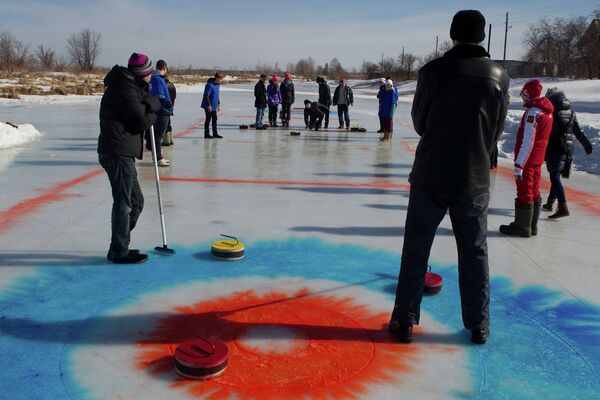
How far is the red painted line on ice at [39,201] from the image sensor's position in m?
5.87

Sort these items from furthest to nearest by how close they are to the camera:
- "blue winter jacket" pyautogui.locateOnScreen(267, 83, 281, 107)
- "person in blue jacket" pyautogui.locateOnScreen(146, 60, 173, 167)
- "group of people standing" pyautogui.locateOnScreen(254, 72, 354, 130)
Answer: "blue winter jacket" pyautogui.locateOnScreen(267, 83, 281, 107) < "group of people standing" pyautogui.locateOnScreen(254, 72, 354, 130) < "person in blue jacket" pyautogui.locateOnScreen(146, 60, 173, 167)

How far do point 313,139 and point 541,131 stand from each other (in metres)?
9.23

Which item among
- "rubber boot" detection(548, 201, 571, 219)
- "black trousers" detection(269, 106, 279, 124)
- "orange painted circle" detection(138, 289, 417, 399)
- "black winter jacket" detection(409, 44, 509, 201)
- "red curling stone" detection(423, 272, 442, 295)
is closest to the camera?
"orange painted circle" detection(138, 289, 417, 399)

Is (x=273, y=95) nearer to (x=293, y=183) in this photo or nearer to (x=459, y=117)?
(x=293, y=183)

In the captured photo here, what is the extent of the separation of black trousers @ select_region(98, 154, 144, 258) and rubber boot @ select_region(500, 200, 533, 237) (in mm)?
3937

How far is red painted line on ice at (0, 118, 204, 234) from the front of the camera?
19.2ft

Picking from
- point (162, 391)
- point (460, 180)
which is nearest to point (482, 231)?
point (460, 180)

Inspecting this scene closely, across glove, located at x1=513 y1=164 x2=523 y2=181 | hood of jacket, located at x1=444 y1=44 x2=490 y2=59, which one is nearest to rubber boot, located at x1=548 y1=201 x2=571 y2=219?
glove, located at x1=513 y1=164 x2=523 y2=181

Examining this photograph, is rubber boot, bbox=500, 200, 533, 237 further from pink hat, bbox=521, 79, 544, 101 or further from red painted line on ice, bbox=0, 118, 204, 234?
red painted line on ice, bbox=0, 118, 204, 234

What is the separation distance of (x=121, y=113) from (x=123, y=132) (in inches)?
6.5

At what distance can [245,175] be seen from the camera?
29.4ft

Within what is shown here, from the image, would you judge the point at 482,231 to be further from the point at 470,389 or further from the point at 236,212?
the point at 236,212

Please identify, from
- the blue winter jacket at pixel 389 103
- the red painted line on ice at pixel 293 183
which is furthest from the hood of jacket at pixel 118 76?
the blue winter jacket at pixel 389 103

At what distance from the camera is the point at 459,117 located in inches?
119
